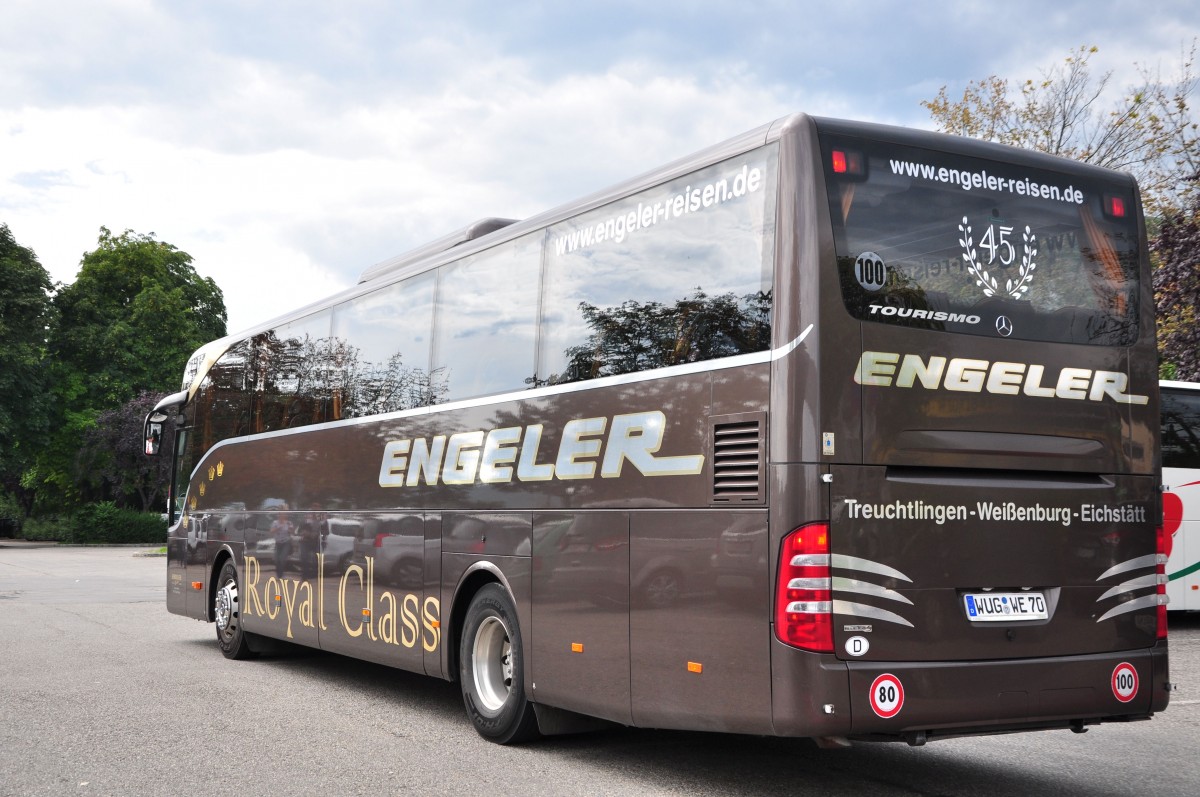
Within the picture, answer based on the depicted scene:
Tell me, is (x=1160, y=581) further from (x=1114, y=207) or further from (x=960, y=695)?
(x=1114, y=207)

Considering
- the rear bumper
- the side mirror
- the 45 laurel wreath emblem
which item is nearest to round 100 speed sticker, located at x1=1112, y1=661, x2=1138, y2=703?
the rear bumper

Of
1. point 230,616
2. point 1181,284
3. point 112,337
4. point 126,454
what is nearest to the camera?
point 230,616

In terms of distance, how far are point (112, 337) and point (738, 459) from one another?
5170cm

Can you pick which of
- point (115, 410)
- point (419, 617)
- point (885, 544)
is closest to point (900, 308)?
point (885, 544)

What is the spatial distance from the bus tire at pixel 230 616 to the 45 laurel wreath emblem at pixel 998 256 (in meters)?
9.04

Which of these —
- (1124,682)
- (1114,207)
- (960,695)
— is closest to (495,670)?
(960,695)

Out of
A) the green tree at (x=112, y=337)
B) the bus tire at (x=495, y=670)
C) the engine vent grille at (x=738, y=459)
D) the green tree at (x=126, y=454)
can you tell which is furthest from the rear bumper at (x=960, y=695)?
the green tree at (x=112, y=337)

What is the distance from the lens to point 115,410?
51.8 metres

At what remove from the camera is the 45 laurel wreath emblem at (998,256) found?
258 inches

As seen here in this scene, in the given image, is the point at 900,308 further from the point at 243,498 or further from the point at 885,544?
the point at 243,498

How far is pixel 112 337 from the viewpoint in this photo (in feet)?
175

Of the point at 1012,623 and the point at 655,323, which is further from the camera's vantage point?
the point at 655,323

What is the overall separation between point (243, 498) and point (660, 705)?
7.53 meters

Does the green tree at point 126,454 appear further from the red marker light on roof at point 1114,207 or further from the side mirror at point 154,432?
the red marker light on roof at point 1114,207
